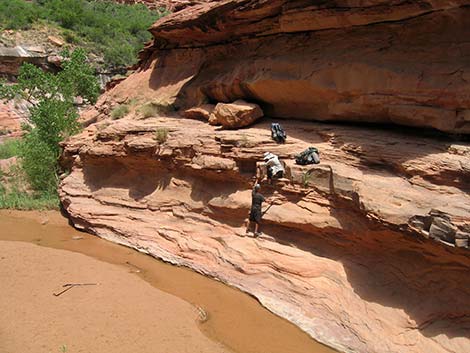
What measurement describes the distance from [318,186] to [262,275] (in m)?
1.73

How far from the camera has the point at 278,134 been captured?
7.96 meters

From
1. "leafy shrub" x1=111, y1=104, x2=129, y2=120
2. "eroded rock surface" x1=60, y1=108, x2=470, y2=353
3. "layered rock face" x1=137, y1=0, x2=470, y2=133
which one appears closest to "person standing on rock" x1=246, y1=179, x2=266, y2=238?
"eroded rock surface" x1=60, y1=108, x2=470, y2=353

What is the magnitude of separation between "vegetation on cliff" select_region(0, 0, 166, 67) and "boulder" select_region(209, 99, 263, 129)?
25007 mm

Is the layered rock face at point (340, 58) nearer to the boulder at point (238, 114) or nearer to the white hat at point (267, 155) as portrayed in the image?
the boulder at point (238, 114)

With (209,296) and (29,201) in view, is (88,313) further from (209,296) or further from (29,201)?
(29,201)

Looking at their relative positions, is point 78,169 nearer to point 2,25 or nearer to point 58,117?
point 58,117

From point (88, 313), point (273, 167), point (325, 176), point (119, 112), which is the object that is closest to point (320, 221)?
point (325, 176)

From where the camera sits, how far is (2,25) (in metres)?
28.9

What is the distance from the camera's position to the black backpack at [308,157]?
7.18m

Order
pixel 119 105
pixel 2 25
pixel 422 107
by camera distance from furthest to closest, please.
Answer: pixel 2 25, pixel 119 105, pixel 422 107

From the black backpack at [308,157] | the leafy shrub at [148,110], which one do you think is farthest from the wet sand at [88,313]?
the leafy shrub at [148,110]

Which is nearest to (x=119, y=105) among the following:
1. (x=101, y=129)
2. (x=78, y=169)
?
(x=101, y=129)

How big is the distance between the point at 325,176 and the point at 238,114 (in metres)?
2.85

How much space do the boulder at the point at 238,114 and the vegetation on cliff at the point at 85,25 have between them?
25.0 metres
